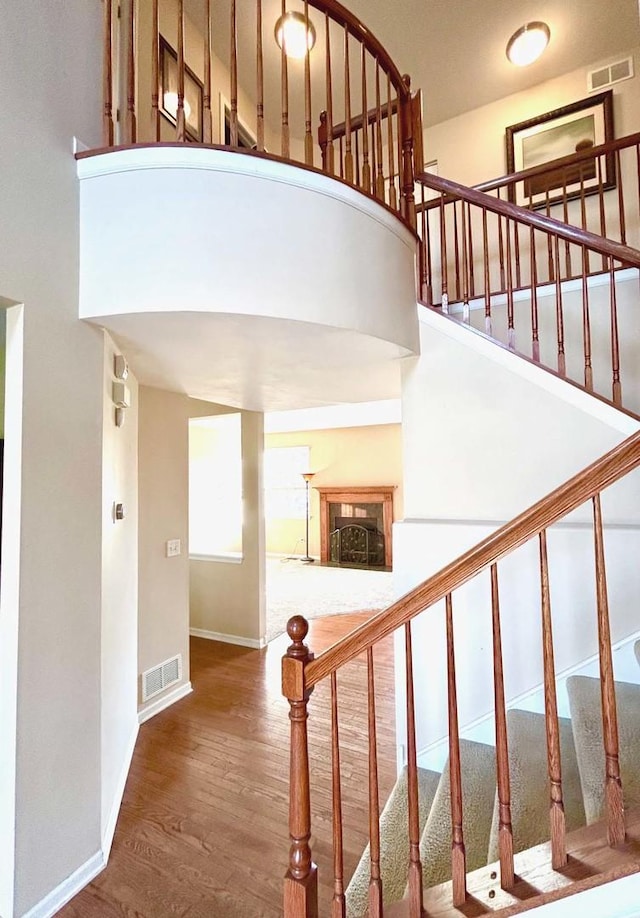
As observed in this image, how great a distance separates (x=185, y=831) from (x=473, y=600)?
1.62 metres

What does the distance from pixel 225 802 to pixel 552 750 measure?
69.4 inches

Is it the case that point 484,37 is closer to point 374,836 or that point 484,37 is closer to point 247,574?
point 247,574

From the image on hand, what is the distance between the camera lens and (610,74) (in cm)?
378

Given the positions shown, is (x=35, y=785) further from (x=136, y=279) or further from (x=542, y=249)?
(x=542, y=249)

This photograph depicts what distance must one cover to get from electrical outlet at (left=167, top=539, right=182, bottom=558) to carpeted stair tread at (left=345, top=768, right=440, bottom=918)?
2.00m

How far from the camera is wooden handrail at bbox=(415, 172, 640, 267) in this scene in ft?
6.89

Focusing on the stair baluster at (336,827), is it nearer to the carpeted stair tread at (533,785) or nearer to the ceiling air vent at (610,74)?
the carpeted stair tread at (533,785)

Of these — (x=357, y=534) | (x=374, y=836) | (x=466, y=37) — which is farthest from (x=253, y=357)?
(x=357, y=534)

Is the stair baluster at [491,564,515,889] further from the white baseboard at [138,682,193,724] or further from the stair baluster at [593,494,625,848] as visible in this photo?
the white baseboard at [138,682,193,724]

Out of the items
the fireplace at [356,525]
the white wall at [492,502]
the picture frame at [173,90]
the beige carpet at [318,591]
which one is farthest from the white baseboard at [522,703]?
the fireplace at [356,525]

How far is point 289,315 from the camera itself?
6.01 ft

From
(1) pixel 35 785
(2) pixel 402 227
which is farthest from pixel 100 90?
(1) pixel 35 785

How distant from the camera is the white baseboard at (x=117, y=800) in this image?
73.7 inches

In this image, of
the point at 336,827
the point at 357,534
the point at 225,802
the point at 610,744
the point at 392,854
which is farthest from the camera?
the point at 357,534
